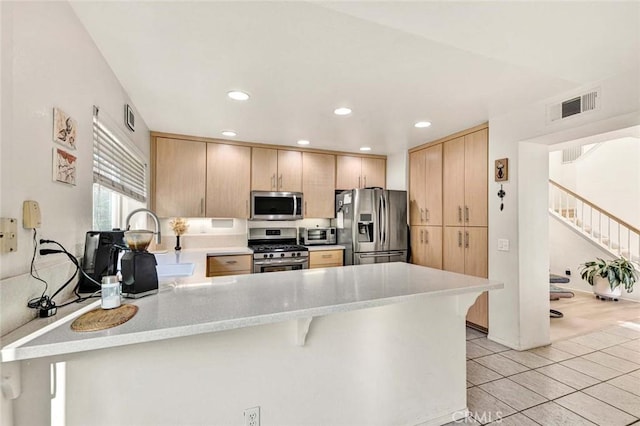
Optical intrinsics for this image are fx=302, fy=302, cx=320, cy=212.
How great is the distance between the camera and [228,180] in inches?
155

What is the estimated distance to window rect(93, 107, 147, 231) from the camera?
184 cm

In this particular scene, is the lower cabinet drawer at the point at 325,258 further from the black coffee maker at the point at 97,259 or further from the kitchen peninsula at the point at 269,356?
the black coffee maker at the point at 97,259

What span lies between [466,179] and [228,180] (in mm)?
2923

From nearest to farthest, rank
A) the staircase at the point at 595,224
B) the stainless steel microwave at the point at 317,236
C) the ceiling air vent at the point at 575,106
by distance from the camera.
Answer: the ceiling air vent at the point at 575,106 → the stainless steel microwave at the point at 317,236 → the staircase at the point at 595,224

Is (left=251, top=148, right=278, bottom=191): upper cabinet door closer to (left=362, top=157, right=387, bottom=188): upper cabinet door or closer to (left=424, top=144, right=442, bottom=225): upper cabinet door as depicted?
(left=362, top=157, right=387, bottom=188): upper cabinet door

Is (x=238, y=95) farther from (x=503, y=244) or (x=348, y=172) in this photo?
(x=503, y=244)

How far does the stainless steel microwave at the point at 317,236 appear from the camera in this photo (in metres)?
4.47

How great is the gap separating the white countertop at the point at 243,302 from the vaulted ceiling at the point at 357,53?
4.47ft

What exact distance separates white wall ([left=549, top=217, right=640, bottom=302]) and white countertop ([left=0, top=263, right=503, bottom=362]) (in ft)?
16.5

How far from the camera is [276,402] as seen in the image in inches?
58.0

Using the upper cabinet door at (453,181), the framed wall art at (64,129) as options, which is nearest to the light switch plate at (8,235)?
the framed wall art at (64,129)

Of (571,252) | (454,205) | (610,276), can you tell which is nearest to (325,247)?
(454,205)

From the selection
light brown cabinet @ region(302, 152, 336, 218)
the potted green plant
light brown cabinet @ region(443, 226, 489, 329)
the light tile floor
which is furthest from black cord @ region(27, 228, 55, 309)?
the potted green plant

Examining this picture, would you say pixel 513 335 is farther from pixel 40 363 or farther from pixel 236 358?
pixel 40 363
